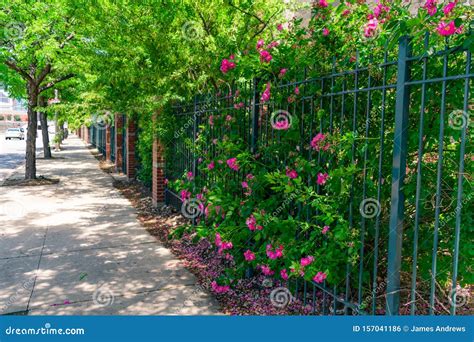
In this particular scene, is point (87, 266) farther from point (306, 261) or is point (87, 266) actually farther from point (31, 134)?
point (31, 134)

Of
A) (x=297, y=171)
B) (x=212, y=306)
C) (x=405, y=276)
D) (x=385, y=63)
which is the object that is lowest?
(x=212, y=306)

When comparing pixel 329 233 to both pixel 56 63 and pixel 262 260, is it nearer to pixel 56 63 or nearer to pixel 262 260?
pixel 262 260

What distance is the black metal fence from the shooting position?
2.94 m

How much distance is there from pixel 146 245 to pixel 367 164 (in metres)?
4.37

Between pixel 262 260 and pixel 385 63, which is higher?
pixel 385 63

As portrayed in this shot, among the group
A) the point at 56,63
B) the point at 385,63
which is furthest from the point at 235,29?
the point at 56,63

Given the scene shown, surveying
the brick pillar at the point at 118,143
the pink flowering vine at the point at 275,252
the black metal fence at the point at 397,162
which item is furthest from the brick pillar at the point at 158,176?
the brick pillar at the point at 118,143

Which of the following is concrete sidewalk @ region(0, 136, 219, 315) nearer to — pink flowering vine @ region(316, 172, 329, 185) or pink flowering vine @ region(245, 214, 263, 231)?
pink flowering vine @ region(245, 214, 263, 231)

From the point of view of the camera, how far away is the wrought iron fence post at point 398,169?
3031 millimetres

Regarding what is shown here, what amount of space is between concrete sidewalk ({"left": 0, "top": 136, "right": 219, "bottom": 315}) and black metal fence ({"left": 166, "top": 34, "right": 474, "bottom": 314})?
1.60 m

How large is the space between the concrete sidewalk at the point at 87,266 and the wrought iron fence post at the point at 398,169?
1975 mm

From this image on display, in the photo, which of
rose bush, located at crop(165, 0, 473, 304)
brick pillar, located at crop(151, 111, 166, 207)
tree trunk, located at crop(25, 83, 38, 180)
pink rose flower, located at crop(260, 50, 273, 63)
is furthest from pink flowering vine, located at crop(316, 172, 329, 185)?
tree trunk, located at crop(25, 83, 38, 180)

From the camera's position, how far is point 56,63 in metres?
11.5

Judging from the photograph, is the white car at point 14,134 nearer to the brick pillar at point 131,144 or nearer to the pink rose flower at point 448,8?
the brick pillar at point 131,144
